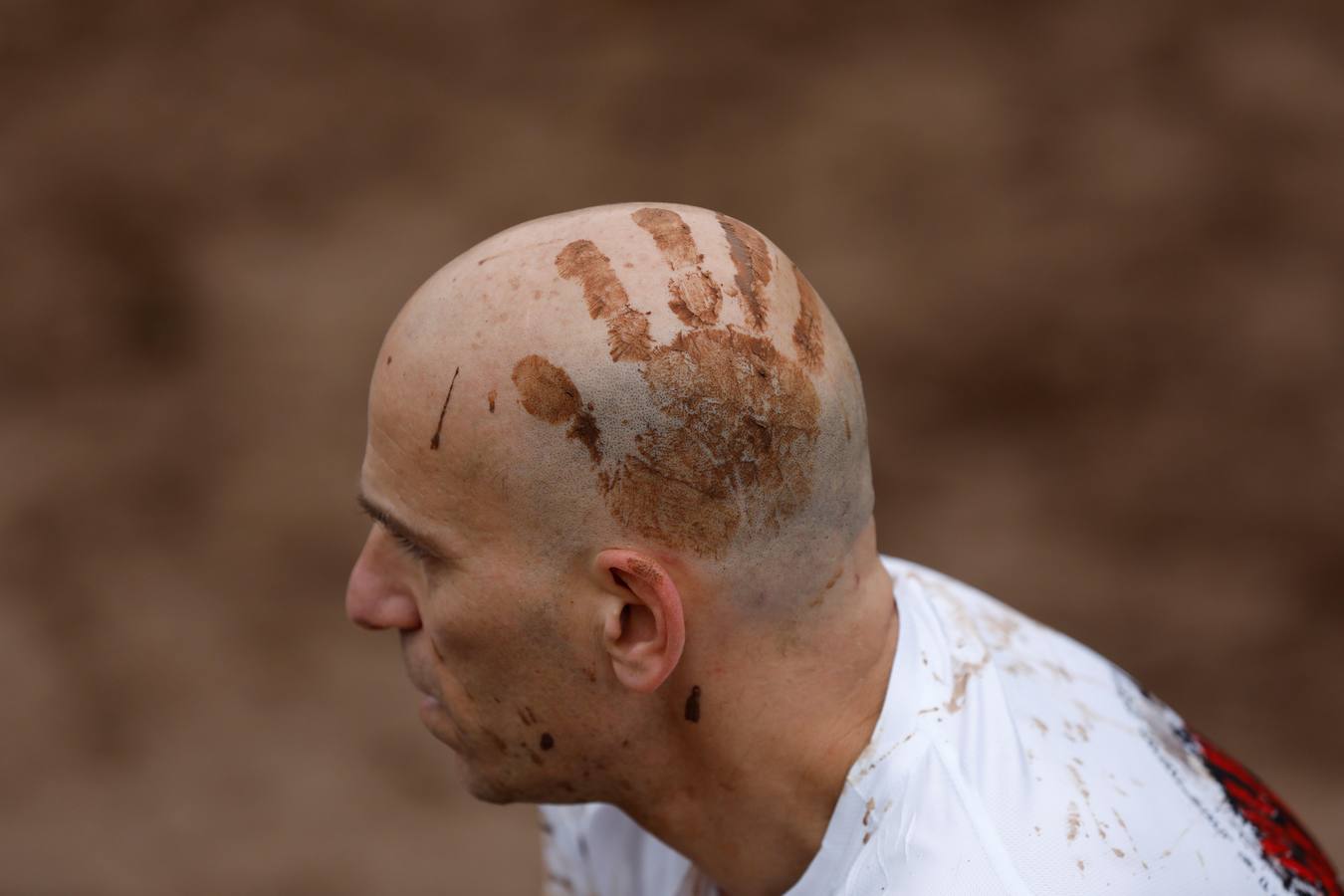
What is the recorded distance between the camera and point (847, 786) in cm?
155

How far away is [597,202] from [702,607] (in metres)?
3.74

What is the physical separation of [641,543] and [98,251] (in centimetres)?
430

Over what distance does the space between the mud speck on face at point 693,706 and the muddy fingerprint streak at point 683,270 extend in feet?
1.34

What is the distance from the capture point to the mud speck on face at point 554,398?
143 centimetres

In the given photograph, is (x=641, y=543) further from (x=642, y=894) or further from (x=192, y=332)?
(x=192, y=332)

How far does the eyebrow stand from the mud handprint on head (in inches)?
8.8

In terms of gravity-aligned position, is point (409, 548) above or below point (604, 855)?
above

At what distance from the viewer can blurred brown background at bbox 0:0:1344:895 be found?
4676mm

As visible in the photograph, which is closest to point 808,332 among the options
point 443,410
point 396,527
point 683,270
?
point 683,270

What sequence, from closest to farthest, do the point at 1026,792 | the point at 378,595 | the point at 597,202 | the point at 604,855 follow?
the point at 1026,792, the point at 378,595, the point at 604,855, the point at 597,202

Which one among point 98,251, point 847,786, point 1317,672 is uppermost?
point 847,786

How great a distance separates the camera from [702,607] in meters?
1.48

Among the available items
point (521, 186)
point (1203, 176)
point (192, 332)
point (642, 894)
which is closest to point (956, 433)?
point (1203, 176)

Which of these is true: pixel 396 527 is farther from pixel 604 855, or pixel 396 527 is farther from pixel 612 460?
pixel 604 855
